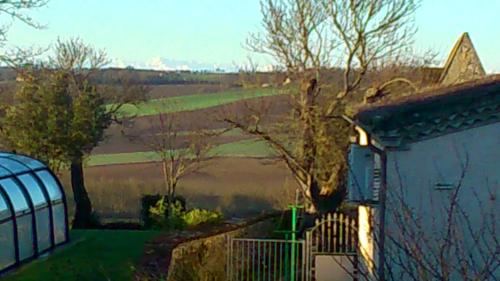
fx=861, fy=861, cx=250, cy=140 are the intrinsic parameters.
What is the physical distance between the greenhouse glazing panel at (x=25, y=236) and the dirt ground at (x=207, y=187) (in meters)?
12.6

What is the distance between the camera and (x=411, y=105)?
39.0ft

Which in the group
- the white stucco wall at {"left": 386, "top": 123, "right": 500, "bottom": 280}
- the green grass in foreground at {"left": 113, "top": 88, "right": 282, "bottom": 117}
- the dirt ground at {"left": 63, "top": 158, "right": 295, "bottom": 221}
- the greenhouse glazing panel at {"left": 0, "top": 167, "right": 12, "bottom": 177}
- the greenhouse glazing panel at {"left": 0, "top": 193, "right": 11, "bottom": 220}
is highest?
the green grass in foreground at {"left": 113, "top": 88, "right": 282, "bottom": 117}

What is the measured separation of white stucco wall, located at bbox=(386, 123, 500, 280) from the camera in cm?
1156

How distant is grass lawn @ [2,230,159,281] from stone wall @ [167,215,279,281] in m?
1.04

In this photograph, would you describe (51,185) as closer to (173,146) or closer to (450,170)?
(450,170)

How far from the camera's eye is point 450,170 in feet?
38.7

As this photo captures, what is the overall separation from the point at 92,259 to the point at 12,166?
3.27 meters

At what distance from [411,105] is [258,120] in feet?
53.2

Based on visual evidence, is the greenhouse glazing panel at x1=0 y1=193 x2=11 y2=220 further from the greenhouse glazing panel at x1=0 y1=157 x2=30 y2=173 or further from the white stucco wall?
the white stucco wall

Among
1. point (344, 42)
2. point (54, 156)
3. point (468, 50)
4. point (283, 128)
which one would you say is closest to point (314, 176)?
point (283, 128)

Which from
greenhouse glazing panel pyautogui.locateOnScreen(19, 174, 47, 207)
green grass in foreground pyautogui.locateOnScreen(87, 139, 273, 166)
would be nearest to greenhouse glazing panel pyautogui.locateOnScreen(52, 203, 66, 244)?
greenhouse glazing panel pyautogui.locateOnScreen(19, 174, 47, 207)

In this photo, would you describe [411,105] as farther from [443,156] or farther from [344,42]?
[344,42]

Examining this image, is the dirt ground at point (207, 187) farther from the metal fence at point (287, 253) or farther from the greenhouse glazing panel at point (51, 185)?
the metal fence at point (287, 253)

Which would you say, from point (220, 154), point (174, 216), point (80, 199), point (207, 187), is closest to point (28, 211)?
point (174, 216)
